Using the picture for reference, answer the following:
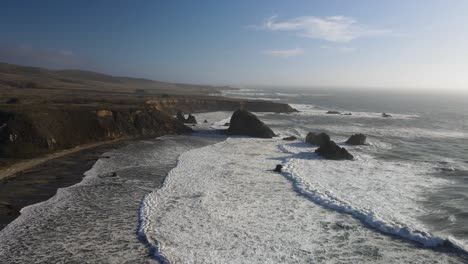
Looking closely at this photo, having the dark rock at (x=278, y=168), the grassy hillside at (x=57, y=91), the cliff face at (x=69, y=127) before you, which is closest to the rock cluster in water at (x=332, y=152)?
the dark rock at (x=278, y=168)

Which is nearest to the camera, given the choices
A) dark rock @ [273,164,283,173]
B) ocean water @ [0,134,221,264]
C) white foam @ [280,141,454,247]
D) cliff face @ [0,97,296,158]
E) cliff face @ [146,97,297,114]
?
ocean water @ [0,134,221,264]

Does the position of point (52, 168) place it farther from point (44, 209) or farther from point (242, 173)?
point (242, 173)

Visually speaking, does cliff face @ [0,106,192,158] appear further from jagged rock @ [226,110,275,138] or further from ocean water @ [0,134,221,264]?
ocean water @ [0,134,221,264]

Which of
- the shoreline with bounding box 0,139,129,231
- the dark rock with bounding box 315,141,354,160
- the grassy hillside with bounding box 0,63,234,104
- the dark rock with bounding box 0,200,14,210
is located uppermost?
the grassy hillside with bounding box 0,63,234,104

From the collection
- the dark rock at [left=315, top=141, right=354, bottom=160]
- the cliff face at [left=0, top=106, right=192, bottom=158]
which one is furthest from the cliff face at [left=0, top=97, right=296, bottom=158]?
the dark rock at [left=315, top=141, right=354, bottom=160]

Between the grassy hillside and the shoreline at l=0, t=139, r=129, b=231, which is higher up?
the grassy hillside

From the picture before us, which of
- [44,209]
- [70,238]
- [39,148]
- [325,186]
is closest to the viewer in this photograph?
[70,238]

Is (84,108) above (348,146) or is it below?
above

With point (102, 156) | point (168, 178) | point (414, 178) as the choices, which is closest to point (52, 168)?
point (102, 156)
